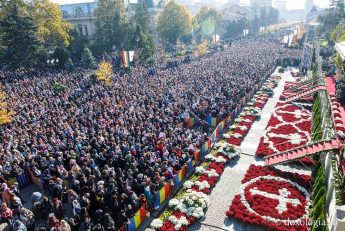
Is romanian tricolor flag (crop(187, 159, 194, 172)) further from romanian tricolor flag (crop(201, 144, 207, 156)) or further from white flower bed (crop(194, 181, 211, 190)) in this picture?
romanian tricolor flag (crop(201, 144, 207, 156))

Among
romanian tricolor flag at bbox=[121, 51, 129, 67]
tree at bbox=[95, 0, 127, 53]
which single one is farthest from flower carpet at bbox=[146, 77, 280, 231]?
tree at bbox=[95, 0, 127, 53]

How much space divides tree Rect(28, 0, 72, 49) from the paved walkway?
128 feet

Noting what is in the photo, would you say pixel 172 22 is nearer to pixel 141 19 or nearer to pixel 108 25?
pixel 141 19

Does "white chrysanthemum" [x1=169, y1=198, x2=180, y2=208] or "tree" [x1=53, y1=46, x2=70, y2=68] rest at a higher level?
"tree" [x1=53, y1=46, x2=70, y2=68]

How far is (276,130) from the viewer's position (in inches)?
947

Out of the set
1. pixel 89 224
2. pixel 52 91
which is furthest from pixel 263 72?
pixel 89 224

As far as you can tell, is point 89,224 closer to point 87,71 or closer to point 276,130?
point 276,130

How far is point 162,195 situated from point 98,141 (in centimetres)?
607

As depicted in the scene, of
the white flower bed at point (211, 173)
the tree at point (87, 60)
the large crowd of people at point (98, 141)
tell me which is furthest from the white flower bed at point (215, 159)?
the tree at point (87, 60)

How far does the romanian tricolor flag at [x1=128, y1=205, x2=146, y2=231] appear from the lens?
13.2 metres

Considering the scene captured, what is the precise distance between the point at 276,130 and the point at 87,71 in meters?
28.7

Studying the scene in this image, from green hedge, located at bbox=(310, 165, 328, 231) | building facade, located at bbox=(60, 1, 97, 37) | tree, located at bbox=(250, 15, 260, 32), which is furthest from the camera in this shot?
tree, located at bbox=(250, 15, 260, 32)

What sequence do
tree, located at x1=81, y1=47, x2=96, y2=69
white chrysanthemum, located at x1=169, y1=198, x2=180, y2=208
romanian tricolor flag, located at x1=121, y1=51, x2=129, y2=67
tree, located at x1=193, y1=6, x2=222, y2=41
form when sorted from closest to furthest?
1. white chrysanthemum, located at x1=169, y1=198, x2=180, y2=208
2. romanian tricolor flag, located at x1=121, y1=51, x2=129, y2=67
3. tree, located at x1=81, y1=47, x2=96, y2=69
4. tree, located at x1=193, y1=6, x2=222, y2=41

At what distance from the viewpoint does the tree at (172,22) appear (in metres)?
70.0
